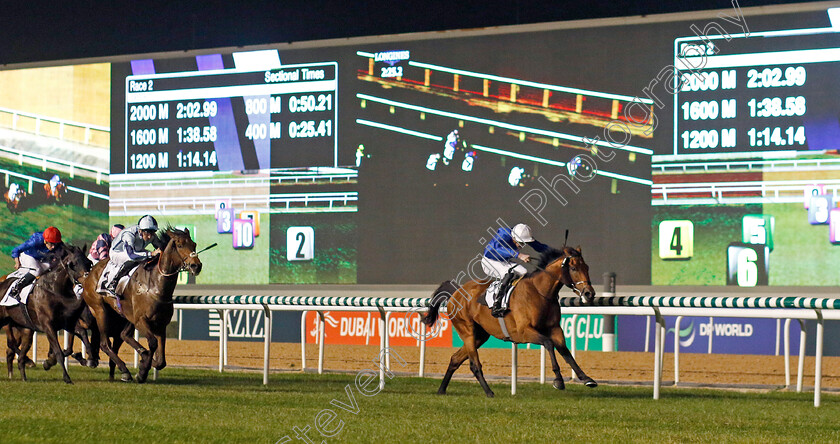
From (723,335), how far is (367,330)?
5056mm

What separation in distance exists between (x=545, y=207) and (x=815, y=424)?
8.58 m

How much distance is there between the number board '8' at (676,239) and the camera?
1454 centimetres

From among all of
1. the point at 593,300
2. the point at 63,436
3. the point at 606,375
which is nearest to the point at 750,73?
the point at 606,375

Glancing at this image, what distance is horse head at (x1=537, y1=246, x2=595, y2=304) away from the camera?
879 centimetres

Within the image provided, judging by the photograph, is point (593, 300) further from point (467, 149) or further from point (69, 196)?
point (69, 196)

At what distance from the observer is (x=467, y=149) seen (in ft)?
51.4

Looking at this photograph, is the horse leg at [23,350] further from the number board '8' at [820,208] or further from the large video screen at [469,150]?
the number board '8' at [820,208]

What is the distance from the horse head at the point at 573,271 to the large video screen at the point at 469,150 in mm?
5835

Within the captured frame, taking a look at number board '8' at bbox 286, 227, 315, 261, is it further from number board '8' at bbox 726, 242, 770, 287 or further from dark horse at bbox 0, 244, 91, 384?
dark horse at bbox 0, 244, 91, 384

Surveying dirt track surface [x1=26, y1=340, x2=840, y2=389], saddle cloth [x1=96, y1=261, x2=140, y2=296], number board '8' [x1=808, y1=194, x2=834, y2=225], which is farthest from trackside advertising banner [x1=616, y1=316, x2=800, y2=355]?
saddle cloth [x1=96, y1=261, x2=140, y2=296]

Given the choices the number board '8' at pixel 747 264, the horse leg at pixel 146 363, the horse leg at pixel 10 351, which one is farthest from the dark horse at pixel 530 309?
the number board '8' at pixel 747 264

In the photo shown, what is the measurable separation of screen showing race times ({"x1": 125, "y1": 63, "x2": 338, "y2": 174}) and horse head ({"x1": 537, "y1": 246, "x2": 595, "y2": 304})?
781 cm

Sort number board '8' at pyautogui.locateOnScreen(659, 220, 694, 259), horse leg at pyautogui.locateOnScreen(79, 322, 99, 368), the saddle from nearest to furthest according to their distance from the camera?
1. the saddle
2. horse leg at pyautogui.locateOnScreen(79, 322, 99, 368)
3. number board '8' at pyautogui.locateOnScreen(659, 220, 694, 259)

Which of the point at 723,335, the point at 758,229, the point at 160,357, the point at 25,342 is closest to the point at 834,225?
the point at 758,229
